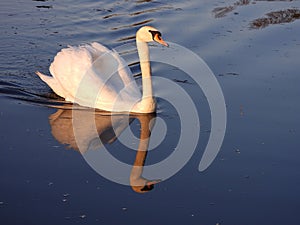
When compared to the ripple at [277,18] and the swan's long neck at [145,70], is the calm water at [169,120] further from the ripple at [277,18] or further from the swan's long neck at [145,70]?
the swan's long neck at [145,70]

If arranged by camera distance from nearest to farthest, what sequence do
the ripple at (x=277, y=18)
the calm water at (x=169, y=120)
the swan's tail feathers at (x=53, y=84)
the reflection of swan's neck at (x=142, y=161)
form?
1. the calm water at (x=169, y=120)
2. the reflection of swan's neck at (x=142, y=161)
3. the swan's tail feathers at (x=53, y=84)
4. the ripple at (x=277, y=18)

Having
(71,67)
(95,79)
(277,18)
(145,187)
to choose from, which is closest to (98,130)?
(95,79)

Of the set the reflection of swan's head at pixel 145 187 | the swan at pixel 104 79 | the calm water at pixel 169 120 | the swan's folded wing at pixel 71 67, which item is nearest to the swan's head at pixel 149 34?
the swan at pixel 104 79

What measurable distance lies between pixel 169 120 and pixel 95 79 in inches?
46.4

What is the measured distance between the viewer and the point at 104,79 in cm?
915

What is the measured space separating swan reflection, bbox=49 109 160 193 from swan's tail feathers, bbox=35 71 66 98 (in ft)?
1.56

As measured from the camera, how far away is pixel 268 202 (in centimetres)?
658

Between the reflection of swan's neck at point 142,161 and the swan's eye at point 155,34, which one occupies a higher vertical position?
the swan's eye at point 155,34

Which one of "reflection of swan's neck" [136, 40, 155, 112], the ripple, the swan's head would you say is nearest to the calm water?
the ripple

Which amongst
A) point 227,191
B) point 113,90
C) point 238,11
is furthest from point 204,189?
point 238,11

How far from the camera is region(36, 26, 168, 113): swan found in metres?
8.98

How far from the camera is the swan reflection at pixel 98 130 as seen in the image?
25.1ft

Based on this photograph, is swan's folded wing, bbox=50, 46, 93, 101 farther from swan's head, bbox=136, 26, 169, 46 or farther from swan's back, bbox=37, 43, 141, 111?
swan's head, bbox=136, 26, 169, 46

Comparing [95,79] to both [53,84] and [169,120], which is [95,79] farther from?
[169,120]
